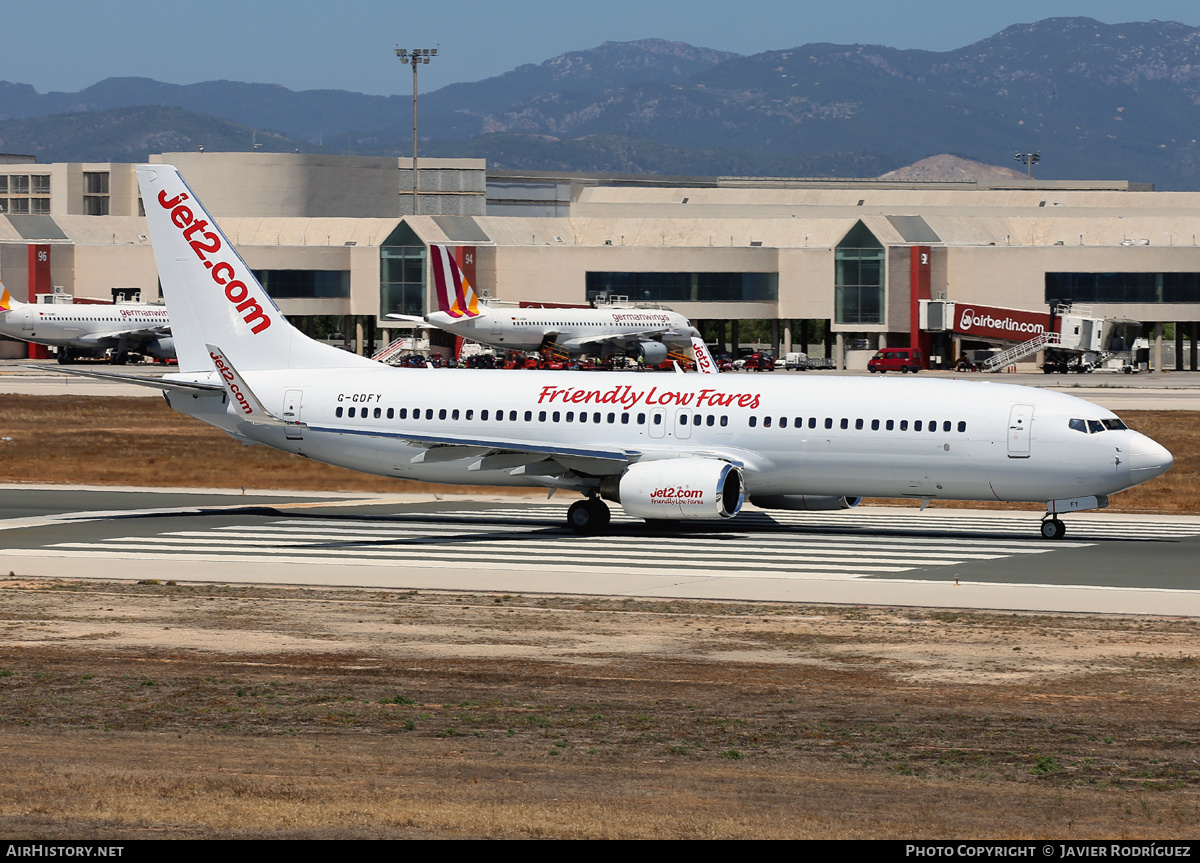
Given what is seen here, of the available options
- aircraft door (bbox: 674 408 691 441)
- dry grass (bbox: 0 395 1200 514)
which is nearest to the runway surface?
aircraft door (bbox: 674 408 691 441)

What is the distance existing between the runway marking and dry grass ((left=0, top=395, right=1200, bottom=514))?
24.1ft

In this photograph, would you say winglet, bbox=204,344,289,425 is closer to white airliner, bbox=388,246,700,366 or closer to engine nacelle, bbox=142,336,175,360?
white airliner, bbox=388,246,700,366

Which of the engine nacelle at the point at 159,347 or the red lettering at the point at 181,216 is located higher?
the red lettering at the point at 181,216

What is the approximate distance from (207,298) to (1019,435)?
21.4 metres

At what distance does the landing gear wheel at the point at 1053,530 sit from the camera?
129 feet

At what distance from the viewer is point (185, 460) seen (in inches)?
2344

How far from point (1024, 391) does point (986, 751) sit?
76.7 ft

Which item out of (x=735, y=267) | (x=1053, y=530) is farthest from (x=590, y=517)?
(x=735, y=267)

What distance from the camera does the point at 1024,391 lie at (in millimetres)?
39406

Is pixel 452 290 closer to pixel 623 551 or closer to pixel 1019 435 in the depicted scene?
pixel 623 551

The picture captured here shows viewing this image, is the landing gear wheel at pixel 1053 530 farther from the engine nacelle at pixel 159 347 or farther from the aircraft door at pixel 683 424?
the engine nacelle at pixel 159 347

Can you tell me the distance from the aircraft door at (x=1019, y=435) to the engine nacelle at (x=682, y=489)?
251 inches

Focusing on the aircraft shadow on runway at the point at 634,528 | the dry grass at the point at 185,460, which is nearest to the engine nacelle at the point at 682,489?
the aircraft shadow on runway at the point at 634,528
